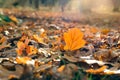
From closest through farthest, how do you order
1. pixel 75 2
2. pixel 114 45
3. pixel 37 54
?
pixel 37 54
pixel 114 45
pixel 75 2

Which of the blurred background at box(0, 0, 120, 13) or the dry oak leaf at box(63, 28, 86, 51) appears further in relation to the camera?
the blurred background at box(0, 0, 120, 13)

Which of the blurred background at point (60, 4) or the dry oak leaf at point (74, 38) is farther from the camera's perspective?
the blurred background at point (60, 4)

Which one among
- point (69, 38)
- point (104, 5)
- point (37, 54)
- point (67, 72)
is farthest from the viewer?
point (104, 5)

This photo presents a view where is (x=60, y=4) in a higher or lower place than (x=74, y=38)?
lower

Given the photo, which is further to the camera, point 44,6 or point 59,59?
point 44,6

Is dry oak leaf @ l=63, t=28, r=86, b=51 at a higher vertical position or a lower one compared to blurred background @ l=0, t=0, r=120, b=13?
higher

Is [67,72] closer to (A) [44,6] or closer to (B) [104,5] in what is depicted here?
(A) [44,6]

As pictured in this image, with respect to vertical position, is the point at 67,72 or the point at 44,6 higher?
the point at 67,72

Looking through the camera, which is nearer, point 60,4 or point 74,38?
point 74,38

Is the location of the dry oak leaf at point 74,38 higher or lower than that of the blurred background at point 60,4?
higher

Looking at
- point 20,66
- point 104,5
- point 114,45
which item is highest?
point 20,66

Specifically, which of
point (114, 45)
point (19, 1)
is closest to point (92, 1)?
point (19, 1)
